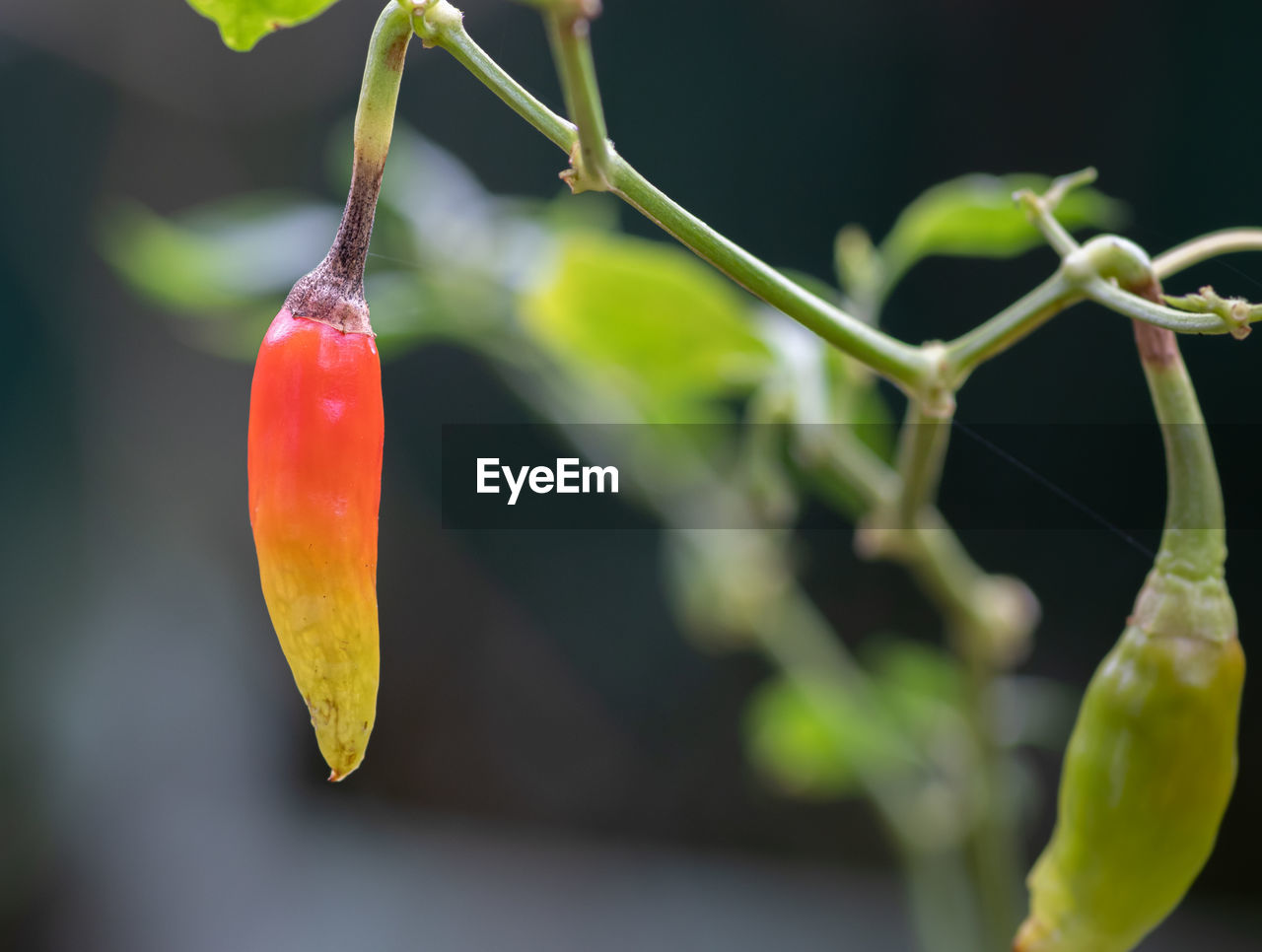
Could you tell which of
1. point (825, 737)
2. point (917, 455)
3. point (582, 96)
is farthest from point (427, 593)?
point (582, 96)

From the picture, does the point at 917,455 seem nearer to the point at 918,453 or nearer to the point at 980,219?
the point at 918,453

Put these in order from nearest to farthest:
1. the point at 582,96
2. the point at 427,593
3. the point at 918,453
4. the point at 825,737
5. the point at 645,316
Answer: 1. the point at 582,96
2. the point at 918,453
3. the point at 645,316
4. the point at 825,737
5. the point at 427,593

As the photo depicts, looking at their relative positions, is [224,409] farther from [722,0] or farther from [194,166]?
[722,0]

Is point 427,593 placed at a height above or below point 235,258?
below

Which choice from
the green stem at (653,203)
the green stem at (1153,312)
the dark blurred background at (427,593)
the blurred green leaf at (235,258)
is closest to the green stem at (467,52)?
the green stem at (653,203)

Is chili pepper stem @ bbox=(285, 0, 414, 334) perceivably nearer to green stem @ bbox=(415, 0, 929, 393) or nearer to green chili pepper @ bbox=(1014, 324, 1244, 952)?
green stem @ bbox=(415, 0, 929, 393)

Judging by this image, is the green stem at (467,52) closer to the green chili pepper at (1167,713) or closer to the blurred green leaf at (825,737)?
the green chili pepper at (1167,713)
